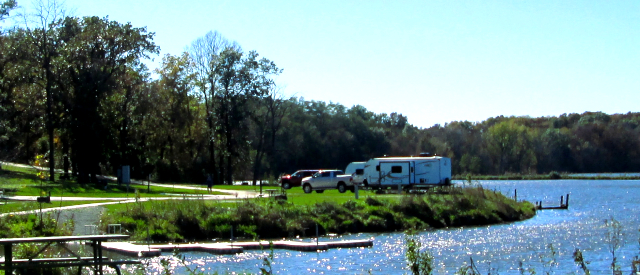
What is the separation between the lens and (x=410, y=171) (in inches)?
1987

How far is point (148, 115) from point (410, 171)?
2631 centimetres

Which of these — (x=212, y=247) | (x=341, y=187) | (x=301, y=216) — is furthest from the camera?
(x=341, y=187)

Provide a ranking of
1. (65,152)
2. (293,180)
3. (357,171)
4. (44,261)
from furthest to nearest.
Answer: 1. (65,152)
2. (293,180)
3. (357,171)
4. (44,261)

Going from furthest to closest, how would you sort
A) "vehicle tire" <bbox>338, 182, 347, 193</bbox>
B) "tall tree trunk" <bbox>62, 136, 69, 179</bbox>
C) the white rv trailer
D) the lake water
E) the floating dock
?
"tall tree trunk" <bbox>62, 136, 69, 179</bbox> → the white rv trailer → "vehicle tire" <bbox>338, 182, 347, 193</bbox> → the floating dock → the lake water

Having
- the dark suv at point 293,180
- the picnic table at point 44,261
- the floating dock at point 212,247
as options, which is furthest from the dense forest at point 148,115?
the picnic table at point 44,261

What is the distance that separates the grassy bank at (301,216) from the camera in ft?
96.7

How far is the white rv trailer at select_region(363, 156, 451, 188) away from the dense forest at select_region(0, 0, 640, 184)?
754 inches

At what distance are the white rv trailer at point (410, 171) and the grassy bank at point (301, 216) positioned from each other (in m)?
8.43

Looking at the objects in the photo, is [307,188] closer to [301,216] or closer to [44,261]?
[301,216]

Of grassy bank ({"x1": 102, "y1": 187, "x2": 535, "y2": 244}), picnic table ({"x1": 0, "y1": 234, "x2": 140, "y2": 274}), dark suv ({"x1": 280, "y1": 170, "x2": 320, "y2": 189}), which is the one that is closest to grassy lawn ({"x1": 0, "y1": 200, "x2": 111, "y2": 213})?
grassy bank ({"x1": 102, "y1": 187, "x2": 535, "y2": 244})

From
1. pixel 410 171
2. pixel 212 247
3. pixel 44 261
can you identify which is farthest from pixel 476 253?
pixel 410 171

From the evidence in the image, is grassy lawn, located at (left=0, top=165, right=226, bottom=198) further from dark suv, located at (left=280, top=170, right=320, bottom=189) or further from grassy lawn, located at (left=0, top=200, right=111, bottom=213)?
dark suv, located at (left=280, top=170, right=320, bottom=189)

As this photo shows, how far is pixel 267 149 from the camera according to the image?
291ft

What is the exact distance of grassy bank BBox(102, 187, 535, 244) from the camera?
96.7 feet
